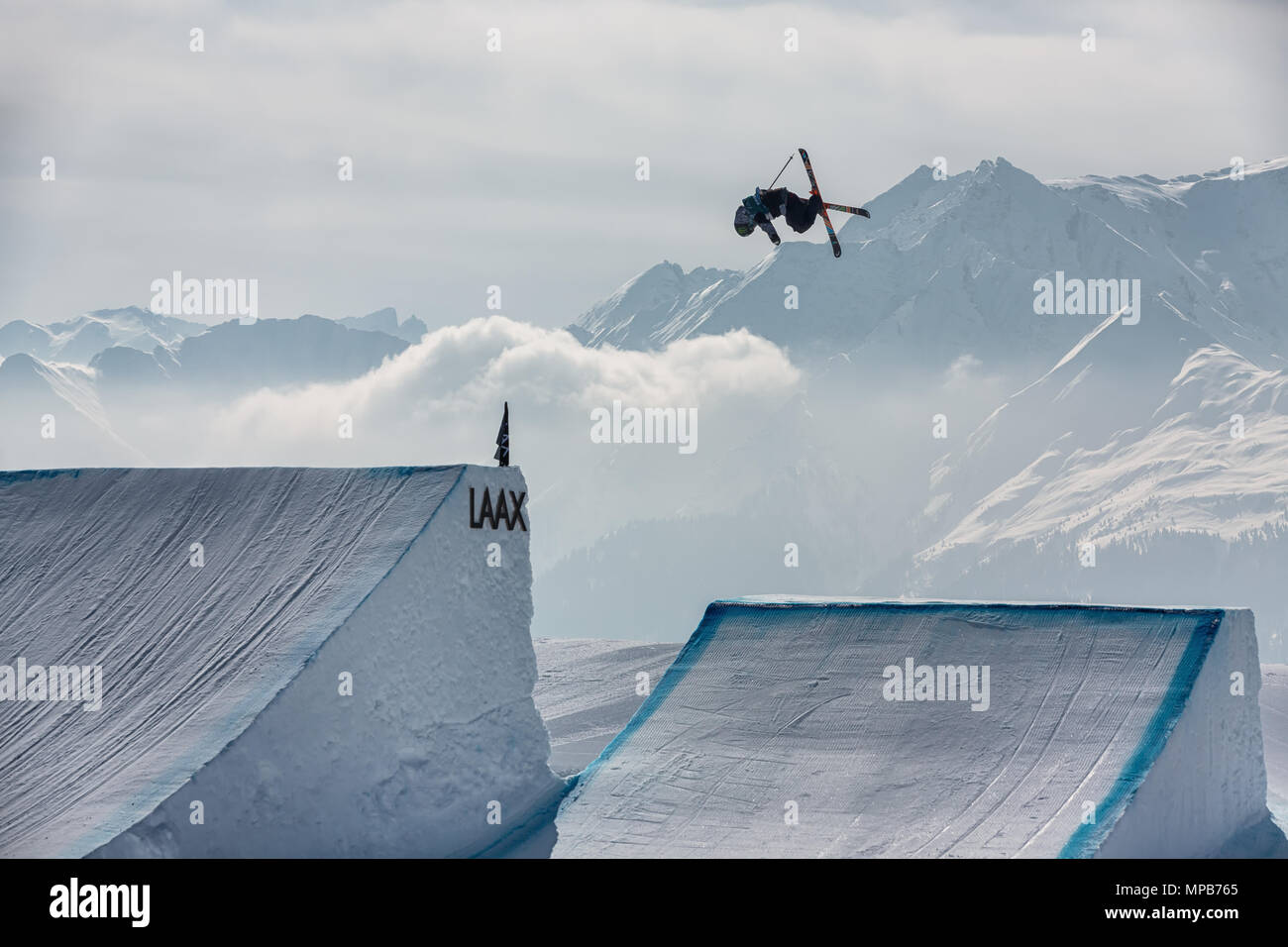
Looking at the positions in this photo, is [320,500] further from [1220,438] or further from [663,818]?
[1220,438]

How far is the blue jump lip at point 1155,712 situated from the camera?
17344mm

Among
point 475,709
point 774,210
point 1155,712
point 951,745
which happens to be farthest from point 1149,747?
point 774,210

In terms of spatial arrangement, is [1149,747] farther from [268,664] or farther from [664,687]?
[268,664]

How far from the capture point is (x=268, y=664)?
17875mm

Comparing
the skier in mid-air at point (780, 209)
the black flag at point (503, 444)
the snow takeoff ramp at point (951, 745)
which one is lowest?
the snow takeoff ramp at point (951, 745)

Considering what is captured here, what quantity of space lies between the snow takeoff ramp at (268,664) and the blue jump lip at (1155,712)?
2.23m

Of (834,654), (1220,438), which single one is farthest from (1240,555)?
(834,654)

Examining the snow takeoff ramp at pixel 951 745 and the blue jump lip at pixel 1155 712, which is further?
the snow takeoff ramp at pixel 951 745

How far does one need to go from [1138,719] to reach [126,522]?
526 inches

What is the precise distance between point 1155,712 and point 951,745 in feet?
8.21

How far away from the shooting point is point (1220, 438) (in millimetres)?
190625

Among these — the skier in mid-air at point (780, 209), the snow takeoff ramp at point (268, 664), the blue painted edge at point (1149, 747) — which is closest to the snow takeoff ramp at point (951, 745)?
the blue painted edge at point (1149, 747)

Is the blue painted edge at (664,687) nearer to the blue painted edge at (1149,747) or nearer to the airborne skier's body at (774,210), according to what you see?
the airborne skier's body at (774,210)

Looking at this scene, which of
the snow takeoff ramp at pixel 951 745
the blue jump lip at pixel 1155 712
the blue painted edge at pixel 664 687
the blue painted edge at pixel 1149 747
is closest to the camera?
the blue painted edge at pixel 1149 747
